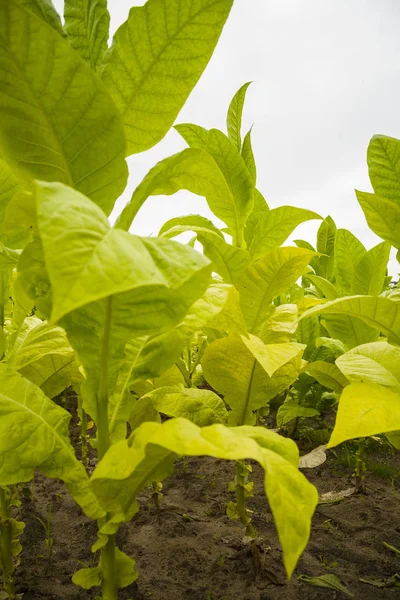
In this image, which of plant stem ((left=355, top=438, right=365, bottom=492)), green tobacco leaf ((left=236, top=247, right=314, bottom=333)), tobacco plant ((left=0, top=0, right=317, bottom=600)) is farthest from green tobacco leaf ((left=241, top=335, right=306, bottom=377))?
plant stem ((left=355, top=438, right=365, bottom=492))

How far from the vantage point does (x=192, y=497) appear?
1.88m

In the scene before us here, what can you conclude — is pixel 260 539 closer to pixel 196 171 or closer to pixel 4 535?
pixel 4 535

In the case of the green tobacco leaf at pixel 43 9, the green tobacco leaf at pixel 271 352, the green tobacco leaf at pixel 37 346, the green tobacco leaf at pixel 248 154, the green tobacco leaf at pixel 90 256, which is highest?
the green tobacco leaf at pixel 43 9

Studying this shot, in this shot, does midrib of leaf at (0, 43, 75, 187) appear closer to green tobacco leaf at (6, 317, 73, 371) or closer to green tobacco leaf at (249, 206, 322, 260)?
green tobacco leaf at (6, 317, 73, 371)

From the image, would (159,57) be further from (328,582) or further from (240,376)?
(328,582)

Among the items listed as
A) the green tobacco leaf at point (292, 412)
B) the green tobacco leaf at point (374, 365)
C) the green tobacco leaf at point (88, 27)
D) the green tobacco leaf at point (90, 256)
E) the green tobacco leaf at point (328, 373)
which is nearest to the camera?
the green tobacco leaf at point (90, 256)

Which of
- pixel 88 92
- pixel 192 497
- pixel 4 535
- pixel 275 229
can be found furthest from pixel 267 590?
pixel 88 92

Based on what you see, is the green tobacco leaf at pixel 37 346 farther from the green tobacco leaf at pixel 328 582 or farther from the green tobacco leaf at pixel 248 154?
the green tobacco leaf at pixel 328 582

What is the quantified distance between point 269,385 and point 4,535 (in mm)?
941

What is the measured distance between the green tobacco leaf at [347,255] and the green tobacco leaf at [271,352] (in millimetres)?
884

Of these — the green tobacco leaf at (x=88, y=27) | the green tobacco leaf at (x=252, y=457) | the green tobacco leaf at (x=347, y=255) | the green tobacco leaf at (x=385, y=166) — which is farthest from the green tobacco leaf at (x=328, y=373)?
the green tobacco leaf at (x=88, y=27)

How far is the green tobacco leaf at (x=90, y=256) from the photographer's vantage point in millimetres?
480

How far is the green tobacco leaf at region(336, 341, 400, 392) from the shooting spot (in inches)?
44.9

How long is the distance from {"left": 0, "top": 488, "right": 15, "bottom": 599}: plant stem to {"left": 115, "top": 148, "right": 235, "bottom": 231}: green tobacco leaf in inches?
37.5
